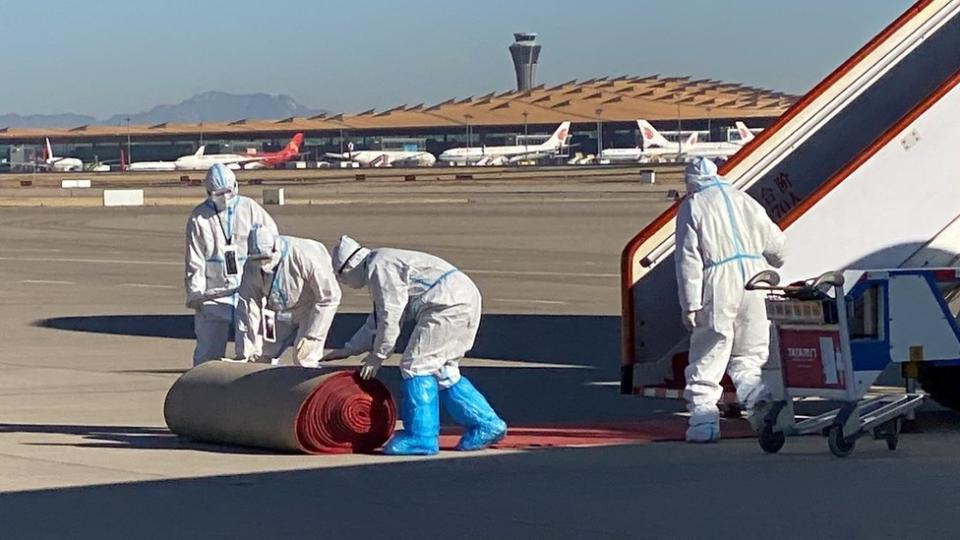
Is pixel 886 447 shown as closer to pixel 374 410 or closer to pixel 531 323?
pixel 374 410

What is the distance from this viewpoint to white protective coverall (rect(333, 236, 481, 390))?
12164 mm

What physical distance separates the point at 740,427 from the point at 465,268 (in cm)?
2147

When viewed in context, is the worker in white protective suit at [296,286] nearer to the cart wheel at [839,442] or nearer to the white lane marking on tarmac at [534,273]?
the cart wheel at [839,442]

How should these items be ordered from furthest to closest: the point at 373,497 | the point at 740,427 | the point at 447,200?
1. the point at 447,200
2. the point at 740,427
3. the point at 373,497

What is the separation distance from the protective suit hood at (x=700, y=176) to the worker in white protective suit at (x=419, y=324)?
1857mm

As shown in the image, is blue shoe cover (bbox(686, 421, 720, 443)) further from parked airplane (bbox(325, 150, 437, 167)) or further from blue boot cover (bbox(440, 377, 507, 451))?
parked airplane (bbox(325, 150, 437, 167))

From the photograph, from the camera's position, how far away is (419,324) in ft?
40.6

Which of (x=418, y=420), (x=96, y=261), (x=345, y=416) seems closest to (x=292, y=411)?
(x=345, y=416)

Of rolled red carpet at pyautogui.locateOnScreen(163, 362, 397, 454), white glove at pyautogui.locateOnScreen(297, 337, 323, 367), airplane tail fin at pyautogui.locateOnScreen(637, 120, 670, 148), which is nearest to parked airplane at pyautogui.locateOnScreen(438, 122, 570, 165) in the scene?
airplane tail fin at pyautogui.locateOnScreen(637, 120, 670, 148)

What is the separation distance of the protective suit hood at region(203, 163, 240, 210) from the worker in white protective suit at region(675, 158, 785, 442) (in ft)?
12.9

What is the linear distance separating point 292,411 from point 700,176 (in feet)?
11.4

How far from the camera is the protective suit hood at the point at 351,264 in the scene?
40.3ft

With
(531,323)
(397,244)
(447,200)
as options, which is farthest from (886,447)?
(447,200)

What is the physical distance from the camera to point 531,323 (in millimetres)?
23844
